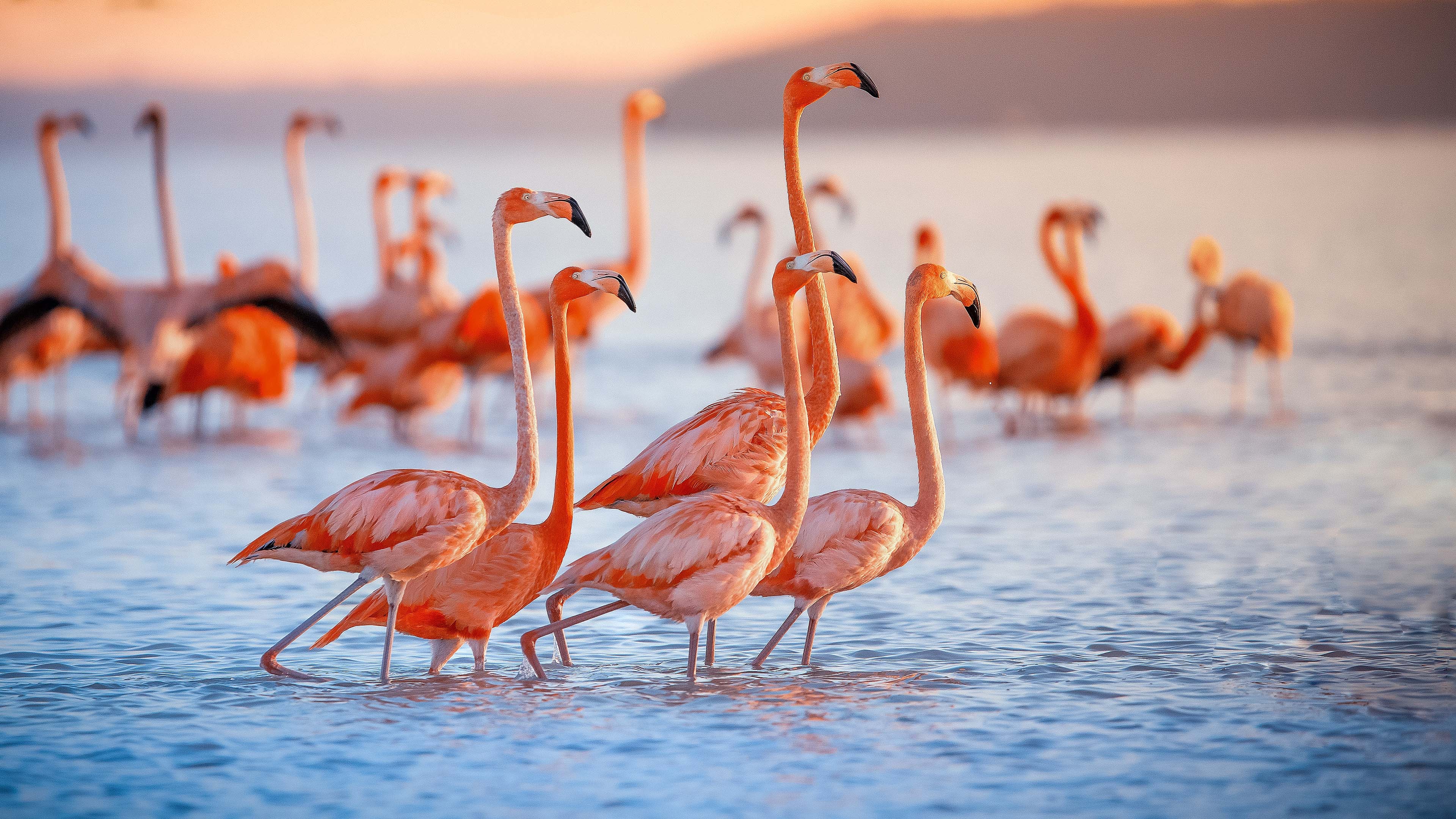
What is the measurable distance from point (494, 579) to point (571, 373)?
166 inches

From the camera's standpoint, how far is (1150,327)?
41.3ft

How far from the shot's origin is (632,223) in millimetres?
12406

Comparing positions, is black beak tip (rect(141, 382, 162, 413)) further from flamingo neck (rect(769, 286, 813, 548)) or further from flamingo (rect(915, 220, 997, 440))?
flamingo neck (rect(769, 286, 813, 548))

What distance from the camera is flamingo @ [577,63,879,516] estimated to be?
227 inches

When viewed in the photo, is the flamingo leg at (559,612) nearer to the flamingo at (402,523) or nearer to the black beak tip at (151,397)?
the flamingo at (402,523)

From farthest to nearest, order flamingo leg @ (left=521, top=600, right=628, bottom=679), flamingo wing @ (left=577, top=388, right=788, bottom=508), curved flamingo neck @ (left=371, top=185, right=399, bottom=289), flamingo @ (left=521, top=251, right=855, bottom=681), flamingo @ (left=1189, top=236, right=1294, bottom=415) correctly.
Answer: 1. curved flamingo neck @ (left=371, top=185, right=399, bottom=289)
2. flamingo @ (left=1189, top=236, right=1294, bottom=415)
3. flamingo wing @ (left=577, top=388, right=788, bottom=508)
4. flamingo leg @ (left=521, top=600, right=628, bottom=679)
5. flamingo @ (left=521, top=251, right=855, bottom=681)

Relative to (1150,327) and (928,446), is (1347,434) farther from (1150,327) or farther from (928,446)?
(928,446)

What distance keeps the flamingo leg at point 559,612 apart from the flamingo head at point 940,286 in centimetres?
161

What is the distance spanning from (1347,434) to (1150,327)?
1992 millimetres

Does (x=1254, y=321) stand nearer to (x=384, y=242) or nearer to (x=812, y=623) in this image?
(x=384, y=242)

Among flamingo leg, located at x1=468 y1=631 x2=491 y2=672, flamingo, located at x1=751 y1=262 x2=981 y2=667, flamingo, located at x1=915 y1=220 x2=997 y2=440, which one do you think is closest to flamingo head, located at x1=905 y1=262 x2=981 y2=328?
flamingo, located at x1=751 y1=262 x2=981 y2=667

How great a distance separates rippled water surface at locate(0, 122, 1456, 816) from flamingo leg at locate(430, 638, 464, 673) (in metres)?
0.04

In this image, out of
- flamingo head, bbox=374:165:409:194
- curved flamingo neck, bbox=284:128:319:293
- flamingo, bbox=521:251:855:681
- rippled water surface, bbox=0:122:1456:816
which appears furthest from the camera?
flamingo head, bbox=374:165:409:194

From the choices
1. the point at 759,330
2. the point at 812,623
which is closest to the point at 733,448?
the point at 812,623
